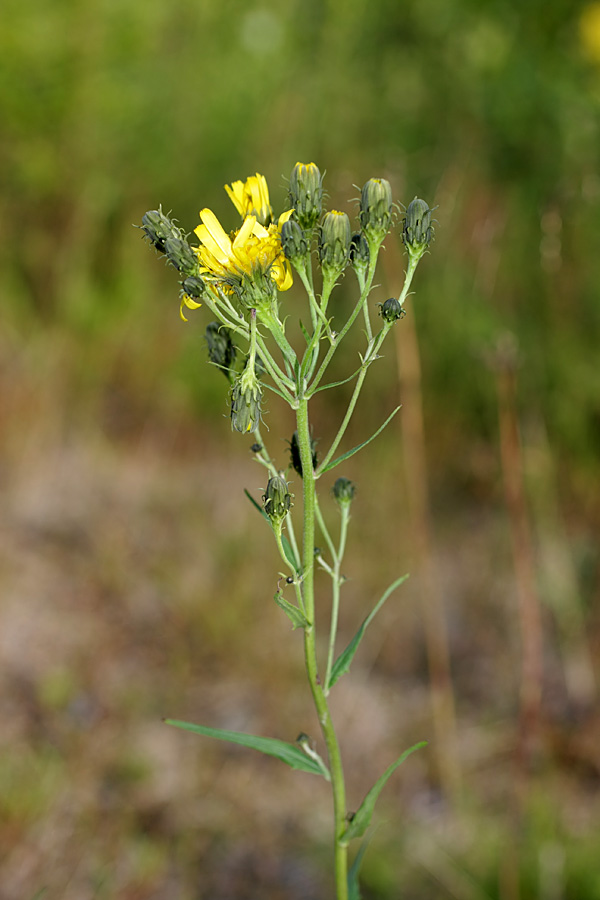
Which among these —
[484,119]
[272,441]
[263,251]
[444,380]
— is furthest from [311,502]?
[484,119]

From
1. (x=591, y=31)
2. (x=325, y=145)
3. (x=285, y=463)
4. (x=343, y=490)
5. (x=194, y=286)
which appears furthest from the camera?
(x=591, y=31)

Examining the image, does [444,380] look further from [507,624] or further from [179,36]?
[179,36]

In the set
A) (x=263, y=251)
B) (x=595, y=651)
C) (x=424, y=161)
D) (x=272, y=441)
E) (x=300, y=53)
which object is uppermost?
(x=300, y=53)

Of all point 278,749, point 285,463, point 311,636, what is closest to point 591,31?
point 285,463

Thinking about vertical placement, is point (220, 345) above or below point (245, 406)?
above

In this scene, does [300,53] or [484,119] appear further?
[300,53]

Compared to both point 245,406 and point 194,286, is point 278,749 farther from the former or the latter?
point 194,286
